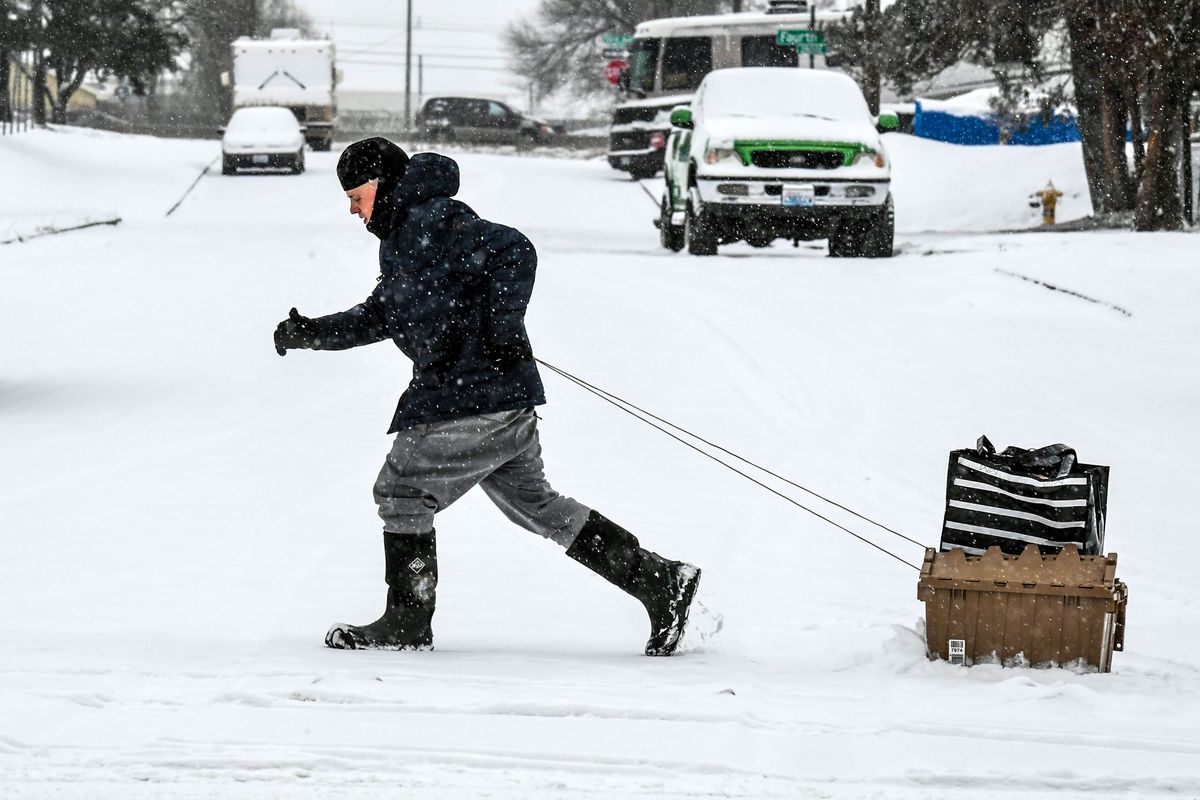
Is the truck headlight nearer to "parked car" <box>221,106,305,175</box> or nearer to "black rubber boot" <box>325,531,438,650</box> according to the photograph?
"black rubber boot" <box>325,531,438,650</box>

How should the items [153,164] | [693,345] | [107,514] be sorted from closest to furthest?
[107,514], [693,345], [153,164]

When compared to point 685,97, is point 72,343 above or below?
below

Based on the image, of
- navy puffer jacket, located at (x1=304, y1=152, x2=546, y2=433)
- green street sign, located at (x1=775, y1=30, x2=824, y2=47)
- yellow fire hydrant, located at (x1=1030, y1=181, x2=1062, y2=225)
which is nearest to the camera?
navy puffer jacket, located at (x1=304, y1=152, x2=546, y2=433)

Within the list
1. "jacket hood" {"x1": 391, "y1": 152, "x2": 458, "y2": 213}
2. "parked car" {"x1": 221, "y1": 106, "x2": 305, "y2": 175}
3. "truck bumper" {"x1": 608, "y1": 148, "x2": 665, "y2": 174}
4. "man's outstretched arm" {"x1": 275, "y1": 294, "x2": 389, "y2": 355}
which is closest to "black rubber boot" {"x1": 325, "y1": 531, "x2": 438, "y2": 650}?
"man's outstretched arm" {"x1": 275, "y1": 294, "x2": 389, "y2": 355}

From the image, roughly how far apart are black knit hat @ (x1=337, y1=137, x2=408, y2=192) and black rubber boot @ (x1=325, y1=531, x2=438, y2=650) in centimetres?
99

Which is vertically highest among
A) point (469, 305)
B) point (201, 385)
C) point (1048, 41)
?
point (1048, 41)

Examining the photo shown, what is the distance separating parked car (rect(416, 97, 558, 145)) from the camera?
4869 cm

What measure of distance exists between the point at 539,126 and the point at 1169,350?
3992cm

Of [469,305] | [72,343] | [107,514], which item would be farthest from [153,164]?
[469,305]

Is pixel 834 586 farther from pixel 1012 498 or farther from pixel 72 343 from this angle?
pixel 72 343

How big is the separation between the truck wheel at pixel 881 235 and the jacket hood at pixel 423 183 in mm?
14173

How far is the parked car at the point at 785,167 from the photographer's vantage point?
18.6m

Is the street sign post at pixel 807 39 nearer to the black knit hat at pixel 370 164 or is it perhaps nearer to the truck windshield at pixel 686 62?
the truck windshield at pixel 686 62

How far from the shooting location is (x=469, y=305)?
5.04 metres
